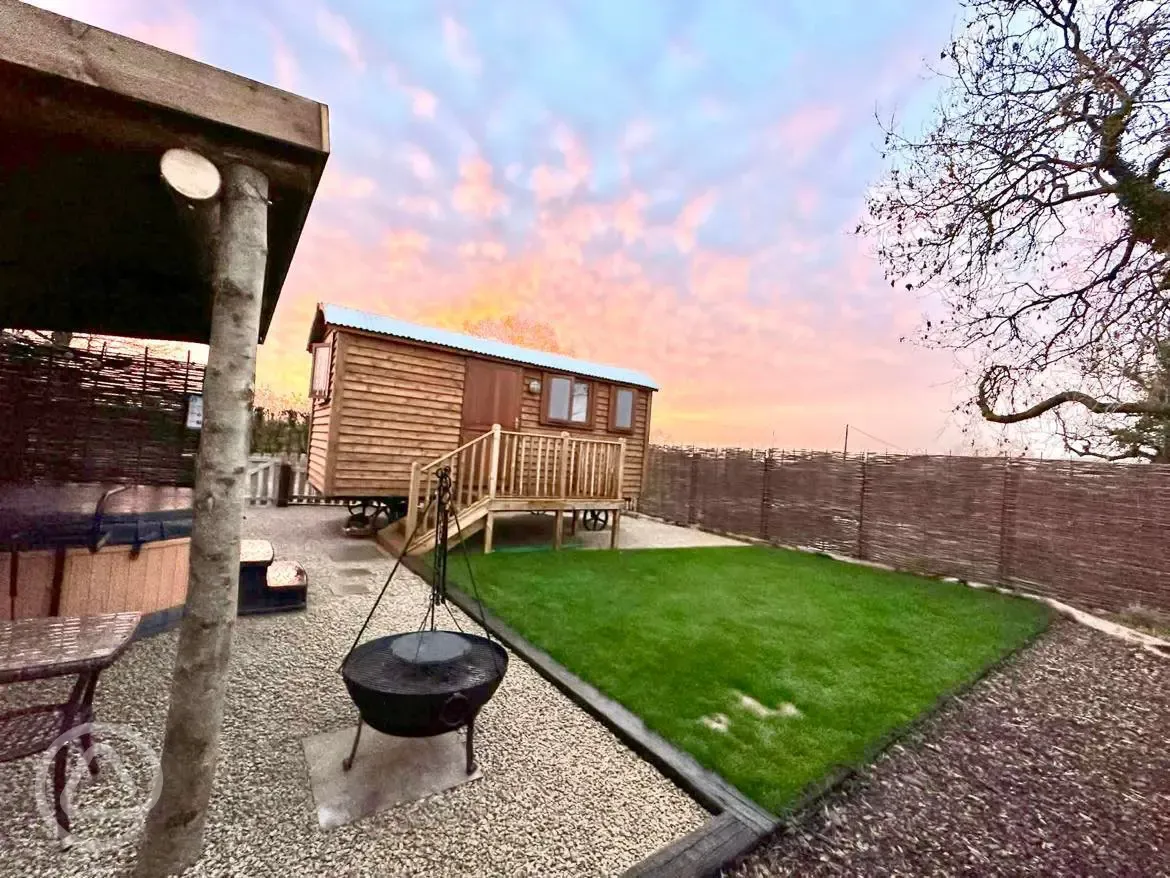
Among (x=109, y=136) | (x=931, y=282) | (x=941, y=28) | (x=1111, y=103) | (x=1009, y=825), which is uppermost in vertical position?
(x=941, y=28)

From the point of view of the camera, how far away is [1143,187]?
14.3ft

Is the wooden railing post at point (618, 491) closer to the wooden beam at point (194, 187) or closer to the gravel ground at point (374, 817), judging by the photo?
the gravel ground at point (374, 817)

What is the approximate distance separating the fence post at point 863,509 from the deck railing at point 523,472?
4303mm

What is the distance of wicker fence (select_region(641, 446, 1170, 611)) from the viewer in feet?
19.0

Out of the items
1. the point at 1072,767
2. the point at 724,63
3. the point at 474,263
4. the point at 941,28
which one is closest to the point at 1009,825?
the point at 1072,767

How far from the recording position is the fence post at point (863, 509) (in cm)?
848

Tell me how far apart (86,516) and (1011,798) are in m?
5.81

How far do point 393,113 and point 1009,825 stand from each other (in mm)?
10038

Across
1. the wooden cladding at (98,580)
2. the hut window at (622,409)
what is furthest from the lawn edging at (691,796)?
the hut window at (622,409)

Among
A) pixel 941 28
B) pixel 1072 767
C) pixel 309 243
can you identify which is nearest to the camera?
pixel 1072 767

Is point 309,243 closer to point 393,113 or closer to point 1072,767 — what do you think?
point 393,113

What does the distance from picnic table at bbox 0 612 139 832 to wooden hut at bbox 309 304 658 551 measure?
4.27 meters

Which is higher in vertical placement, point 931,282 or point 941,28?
point 941,28

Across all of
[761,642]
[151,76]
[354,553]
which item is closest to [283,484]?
[354,553]
